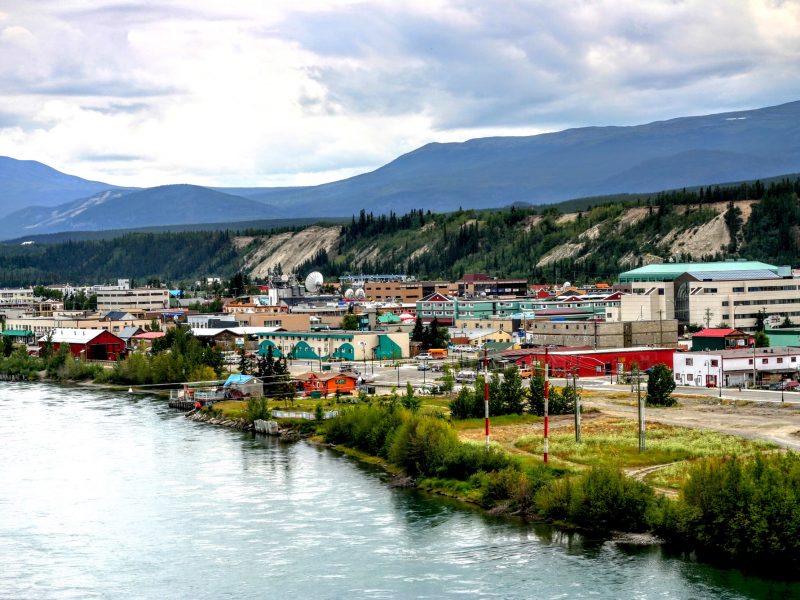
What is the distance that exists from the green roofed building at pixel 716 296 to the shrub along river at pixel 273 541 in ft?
105

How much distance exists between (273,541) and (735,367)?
23835 millimetres

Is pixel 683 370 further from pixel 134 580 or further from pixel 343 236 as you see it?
pixel 343 236

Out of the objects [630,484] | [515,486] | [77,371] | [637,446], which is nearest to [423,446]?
[515,486]

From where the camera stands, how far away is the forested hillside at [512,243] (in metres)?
94.1

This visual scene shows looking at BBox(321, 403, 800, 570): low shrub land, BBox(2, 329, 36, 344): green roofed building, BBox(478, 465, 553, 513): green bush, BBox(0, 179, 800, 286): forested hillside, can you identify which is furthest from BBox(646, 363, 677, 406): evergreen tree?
BBox(0, 179, 800, 286): forested hillside

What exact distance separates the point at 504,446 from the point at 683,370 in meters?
15.6

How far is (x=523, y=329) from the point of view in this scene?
61812 mm

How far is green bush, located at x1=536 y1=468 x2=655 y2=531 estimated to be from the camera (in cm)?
2306

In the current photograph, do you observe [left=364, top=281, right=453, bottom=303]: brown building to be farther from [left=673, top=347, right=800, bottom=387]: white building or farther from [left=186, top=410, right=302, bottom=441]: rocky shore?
[left=186, top=410, right=302, bottom=441]: rocky shore

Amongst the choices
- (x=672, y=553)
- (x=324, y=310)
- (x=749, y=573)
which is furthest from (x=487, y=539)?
(x=324, y=310)

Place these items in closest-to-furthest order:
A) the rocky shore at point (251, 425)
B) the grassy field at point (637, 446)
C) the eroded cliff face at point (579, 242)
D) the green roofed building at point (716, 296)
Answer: the grassy field at point (637, 446), the rocky shore at point (251, 425), the green roofed building at point (716, 296), the eroded cliff face at point (579, 242)

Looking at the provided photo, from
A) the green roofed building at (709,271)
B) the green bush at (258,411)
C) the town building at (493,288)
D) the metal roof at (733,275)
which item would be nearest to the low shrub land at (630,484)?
the green bush at (258,411)

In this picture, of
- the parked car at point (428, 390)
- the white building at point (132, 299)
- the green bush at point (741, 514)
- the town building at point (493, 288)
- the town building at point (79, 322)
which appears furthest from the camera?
the white building at point (132, 299)

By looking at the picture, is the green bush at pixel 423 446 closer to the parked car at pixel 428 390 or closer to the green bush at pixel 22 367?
the parked car at pixel 428 390
